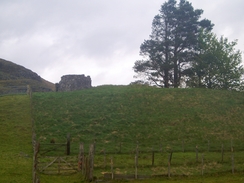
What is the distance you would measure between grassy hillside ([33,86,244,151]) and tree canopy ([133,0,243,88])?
442 inches

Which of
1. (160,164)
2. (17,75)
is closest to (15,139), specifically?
(160,164)

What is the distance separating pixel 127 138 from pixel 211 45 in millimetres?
35318

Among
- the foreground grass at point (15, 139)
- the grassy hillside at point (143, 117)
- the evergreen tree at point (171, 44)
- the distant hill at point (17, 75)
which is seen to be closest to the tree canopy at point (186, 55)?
the evergreen tree at point (171, 44)

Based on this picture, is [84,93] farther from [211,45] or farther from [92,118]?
[211,45]

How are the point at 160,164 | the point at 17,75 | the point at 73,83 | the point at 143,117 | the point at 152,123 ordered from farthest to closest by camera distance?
1. the point at 17,75
2. the point at 73,83
3. the point at 143,117
4. the point at 152,123
5. the point at 160,164

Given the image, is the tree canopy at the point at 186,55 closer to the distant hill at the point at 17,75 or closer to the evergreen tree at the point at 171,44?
the evergreen tree at the point at 171,44

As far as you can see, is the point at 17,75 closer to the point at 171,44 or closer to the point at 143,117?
the point at 171,44

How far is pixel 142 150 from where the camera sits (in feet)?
104

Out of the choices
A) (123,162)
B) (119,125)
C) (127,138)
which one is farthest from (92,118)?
(123,162)

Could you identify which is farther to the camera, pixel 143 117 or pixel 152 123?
pixel 143 117

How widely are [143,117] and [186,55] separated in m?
25.5

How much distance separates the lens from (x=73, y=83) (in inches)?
2196

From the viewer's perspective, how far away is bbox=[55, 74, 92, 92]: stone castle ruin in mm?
55675

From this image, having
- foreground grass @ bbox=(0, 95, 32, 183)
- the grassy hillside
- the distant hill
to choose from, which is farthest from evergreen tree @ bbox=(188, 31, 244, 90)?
the distant hill
